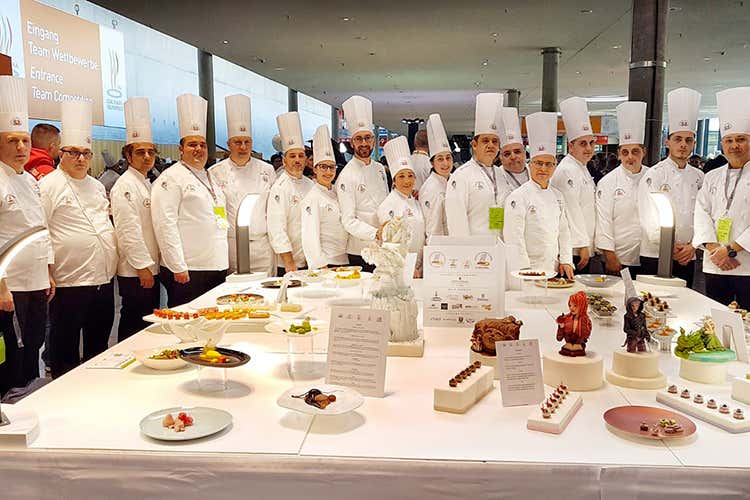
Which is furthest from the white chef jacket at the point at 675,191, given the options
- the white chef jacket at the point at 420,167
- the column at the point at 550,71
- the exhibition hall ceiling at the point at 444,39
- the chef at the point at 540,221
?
the column at the point at 550,71

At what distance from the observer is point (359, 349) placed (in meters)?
1.64

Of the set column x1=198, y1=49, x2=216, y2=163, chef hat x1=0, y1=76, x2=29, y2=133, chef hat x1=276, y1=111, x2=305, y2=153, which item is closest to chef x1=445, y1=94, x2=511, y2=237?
chef hat x1=276, y1=111, x2=305, y2=153

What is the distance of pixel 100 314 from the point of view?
137 inches

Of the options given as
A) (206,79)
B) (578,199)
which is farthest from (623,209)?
(206,79)

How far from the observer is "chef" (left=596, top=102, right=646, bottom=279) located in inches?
161

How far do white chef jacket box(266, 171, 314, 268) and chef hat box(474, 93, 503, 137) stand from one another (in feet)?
3.77

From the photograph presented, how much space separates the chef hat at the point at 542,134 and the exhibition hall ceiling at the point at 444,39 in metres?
3.71

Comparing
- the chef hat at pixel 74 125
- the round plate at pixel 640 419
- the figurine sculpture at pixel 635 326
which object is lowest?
the round plate at pixel 640 419

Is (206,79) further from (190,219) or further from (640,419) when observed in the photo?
(640,419)

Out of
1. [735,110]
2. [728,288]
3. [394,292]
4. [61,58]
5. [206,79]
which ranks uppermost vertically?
[206,79]

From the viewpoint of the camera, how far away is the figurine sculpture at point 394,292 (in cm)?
196

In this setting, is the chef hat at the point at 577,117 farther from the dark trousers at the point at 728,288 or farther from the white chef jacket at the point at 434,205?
the dark trousers at the point at 728,288

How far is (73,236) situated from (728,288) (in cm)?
355

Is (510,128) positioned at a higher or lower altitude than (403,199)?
higher
